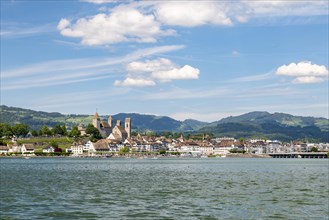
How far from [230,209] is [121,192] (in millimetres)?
15401

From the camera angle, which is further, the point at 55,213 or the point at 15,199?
the point at 15,199

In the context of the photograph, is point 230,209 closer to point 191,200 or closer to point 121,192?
point 191,200

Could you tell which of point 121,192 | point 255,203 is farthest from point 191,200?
point 121,192

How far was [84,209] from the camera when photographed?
34125 millimetres

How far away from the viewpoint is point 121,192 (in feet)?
156

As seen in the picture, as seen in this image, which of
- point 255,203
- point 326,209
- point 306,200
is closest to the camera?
point 326,209

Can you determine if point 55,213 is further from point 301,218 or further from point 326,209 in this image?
point 326,209

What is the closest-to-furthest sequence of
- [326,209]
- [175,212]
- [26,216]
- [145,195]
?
[26,216], [175,212], [326,209], [145,195]

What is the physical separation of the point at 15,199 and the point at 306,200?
78.1ft

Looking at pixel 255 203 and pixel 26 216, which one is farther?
pixel 255 203

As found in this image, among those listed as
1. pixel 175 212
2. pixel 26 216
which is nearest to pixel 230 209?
pixel 175 212

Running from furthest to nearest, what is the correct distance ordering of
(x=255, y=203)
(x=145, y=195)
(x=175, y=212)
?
(x=145, y=195) → (x=255, y=203) → (x=175, y=212)

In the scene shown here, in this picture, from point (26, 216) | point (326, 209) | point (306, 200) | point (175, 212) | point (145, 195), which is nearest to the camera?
point (26, 216)

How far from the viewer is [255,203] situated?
3856 centimetres
